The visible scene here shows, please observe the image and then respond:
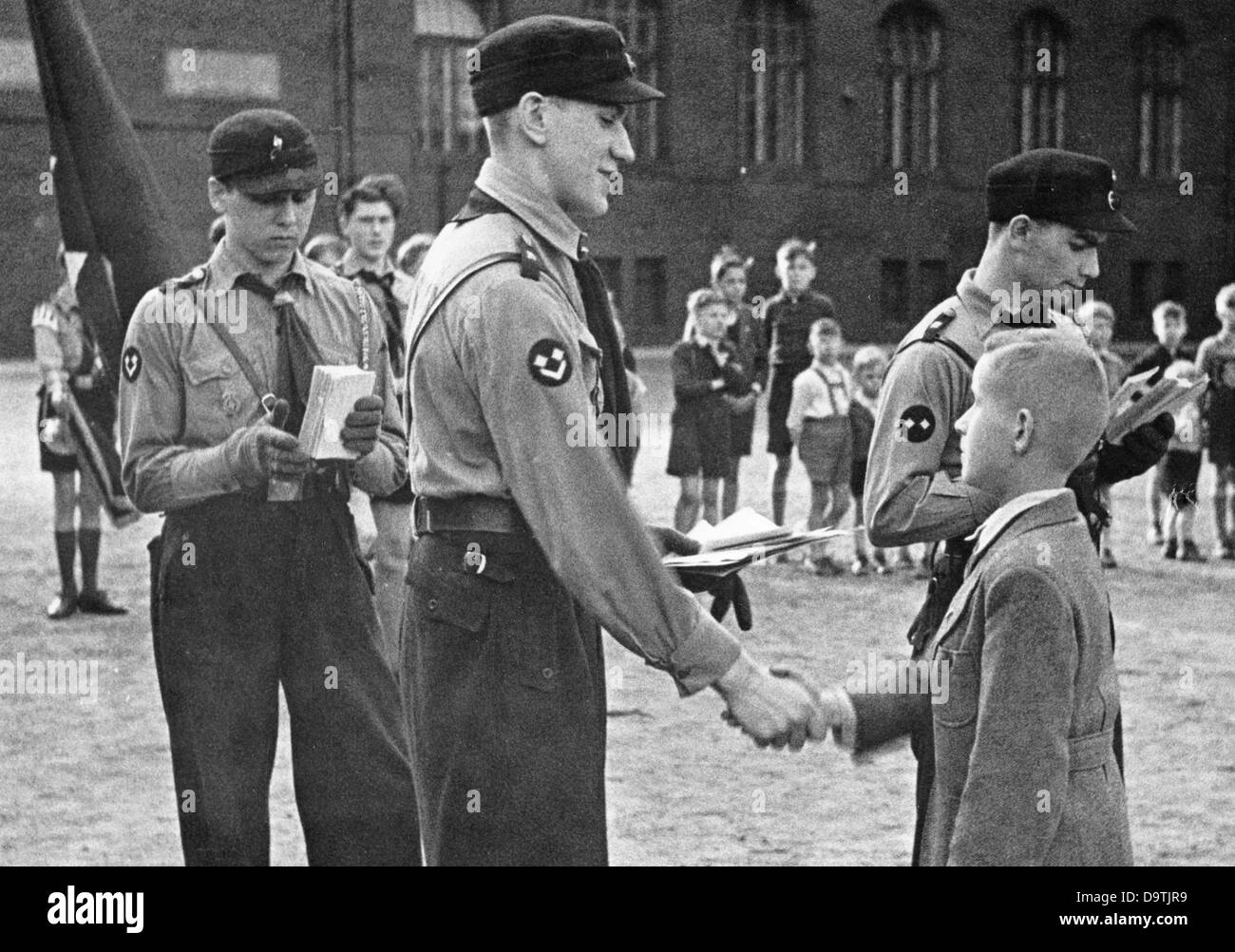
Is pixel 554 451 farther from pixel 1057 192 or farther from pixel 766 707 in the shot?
pixel 1057 192

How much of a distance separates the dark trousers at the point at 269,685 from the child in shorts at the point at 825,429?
6.09 meters

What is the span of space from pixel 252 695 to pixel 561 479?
1.51 m

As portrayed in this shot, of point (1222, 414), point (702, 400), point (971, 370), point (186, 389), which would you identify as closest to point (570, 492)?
point (971, 370)

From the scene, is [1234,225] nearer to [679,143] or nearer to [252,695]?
[679,143]

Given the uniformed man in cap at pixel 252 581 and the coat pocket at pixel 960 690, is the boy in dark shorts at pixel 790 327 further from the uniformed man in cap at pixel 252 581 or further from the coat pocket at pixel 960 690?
the coat pocket at pixel 960 690

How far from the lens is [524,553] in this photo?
9.43 ft

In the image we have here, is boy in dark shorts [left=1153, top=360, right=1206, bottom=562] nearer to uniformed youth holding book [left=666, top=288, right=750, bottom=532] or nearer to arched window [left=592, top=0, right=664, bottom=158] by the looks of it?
uniformed youth holding book [left=666, top=288, right=750, bottom=532]

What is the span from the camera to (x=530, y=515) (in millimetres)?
2738

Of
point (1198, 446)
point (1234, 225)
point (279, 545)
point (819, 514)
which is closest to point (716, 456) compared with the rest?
point (819, 514)

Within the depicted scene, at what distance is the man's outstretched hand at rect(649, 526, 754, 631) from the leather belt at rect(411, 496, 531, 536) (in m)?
0.26

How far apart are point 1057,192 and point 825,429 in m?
6.29

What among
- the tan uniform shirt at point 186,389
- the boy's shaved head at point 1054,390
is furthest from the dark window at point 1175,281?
the boy's shaved head at point 1054,390

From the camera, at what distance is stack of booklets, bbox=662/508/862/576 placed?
297 cm

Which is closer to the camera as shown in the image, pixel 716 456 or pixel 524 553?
pixel 524 553
